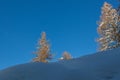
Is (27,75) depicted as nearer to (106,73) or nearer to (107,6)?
(106,73)

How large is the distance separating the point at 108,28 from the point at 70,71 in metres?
26.3

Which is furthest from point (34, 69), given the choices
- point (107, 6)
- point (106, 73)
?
point (107, 6)

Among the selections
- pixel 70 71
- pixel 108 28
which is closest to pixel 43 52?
pixel 108 28

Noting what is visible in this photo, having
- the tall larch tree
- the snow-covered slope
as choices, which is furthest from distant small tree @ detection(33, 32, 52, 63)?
the snow-covered slope

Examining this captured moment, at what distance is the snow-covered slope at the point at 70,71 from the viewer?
22.8 feet

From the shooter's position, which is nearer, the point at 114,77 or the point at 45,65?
the point at 114,77

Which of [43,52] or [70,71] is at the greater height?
[43,52]

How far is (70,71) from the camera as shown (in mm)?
7277

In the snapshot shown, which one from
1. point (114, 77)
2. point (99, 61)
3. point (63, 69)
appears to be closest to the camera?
point (114, 77)

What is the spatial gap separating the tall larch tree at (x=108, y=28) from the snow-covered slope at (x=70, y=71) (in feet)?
72.1

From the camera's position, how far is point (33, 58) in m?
37.4

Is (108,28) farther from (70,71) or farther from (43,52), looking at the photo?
(70,71)

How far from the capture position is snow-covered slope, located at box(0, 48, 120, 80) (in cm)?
696

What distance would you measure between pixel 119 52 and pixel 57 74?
2.62m
